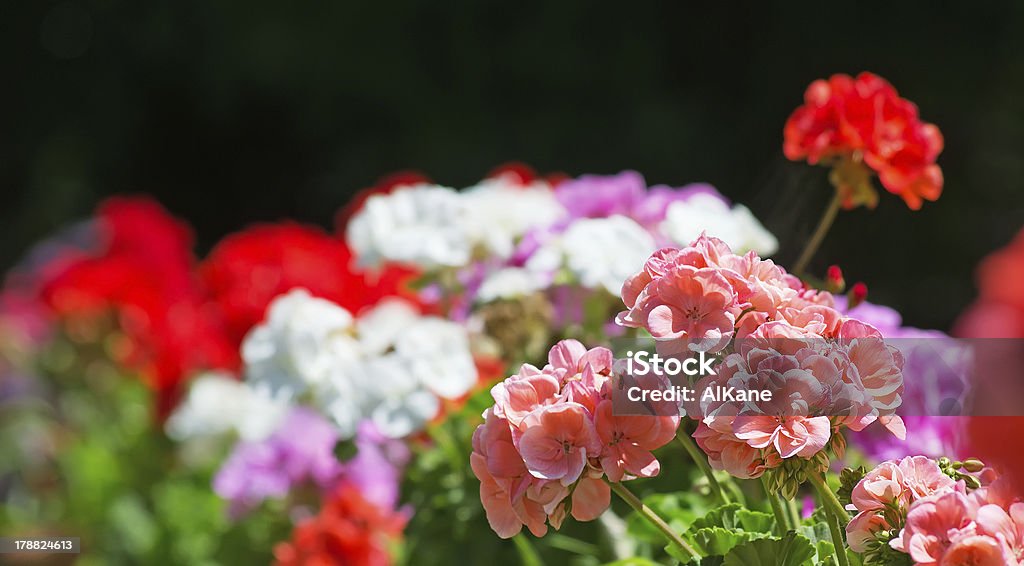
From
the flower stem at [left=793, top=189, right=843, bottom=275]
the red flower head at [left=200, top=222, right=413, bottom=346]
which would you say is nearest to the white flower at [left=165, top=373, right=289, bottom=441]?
the red flower head at [left=200, top=222, right=413, bottom=346]

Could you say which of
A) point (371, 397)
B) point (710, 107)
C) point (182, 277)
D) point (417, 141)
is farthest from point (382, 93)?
point (371, 397)

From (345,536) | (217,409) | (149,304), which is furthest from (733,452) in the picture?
(149,304)

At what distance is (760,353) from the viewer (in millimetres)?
656

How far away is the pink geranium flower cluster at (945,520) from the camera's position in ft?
1.94

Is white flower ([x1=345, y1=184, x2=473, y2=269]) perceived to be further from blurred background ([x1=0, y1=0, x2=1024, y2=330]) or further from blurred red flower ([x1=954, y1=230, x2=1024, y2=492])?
blurred background ([x1=0, y1=0, x2=1024, y2=330])

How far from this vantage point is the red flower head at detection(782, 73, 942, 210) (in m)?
1.08

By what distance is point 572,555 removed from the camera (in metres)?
1.21

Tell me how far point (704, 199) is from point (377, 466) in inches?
28.2

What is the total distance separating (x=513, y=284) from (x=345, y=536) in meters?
0.45

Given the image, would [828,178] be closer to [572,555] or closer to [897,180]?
[897,180]

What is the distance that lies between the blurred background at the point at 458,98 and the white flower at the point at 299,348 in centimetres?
224

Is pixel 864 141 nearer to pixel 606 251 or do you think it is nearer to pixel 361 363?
pixel 606 251

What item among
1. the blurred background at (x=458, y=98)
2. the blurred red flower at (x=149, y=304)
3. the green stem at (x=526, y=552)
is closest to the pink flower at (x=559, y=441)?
the green stem at (x=526, y=552)

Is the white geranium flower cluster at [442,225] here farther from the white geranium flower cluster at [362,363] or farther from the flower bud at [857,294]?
the flower bud at [857,294]
